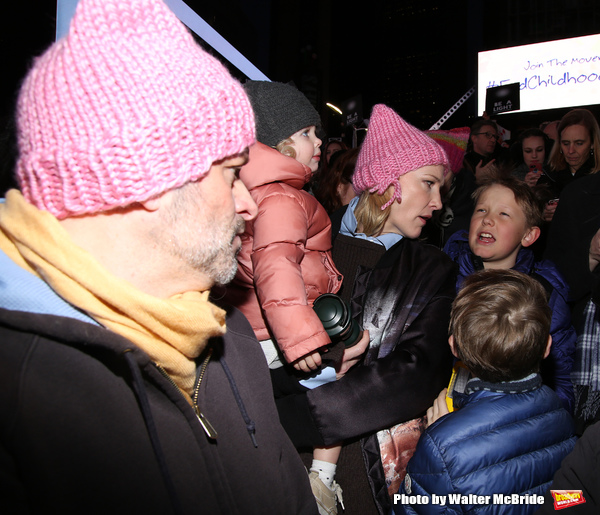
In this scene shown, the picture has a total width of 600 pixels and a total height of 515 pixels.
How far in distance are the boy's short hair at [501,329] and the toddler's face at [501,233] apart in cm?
75

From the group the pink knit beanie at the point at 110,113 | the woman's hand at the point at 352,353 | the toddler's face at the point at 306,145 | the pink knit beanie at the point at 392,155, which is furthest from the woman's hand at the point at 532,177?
the pink knit beanie at the point at 110,113

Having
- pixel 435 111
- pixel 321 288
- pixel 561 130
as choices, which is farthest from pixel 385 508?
pixel 435 111

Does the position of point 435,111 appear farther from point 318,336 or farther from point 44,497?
point 44,497

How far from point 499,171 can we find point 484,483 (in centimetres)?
206

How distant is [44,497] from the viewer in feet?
2.33

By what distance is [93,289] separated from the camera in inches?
33.9

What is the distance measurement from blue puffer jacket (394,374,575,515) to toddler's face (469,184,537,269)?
1.07m

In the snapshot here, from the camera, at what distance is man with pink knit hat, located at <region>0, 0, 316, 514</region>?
0.76m

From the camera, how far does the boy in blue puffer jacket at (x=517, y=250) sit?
230cm

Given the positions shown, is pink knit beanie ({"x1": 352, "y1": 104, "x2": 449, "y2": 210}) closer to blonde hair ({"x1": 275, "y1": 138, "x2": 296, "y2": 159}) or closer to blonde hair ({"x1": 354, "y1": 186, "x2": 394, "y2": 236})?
blonde hair ({"x1": 354, "y1": 186, "x2": 394, "y2": 236})

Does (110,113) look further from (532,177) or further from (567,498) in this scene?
(532,177)

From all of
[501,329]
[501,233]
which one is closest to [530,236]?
[501,233]

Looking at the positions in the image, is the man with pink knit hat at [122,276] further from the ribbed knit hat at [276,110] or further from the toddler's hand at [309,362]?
the ribbed knit hat at [276,110]

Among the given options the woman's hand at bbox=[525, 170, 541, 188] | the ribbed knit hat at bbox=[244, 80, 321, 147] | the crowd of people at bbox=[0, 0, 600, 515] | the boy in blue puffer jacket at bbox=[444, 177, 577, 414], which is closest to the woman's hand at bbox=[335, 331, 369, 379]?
the crowd of people at bbox=[0, 0, 600, 515]
